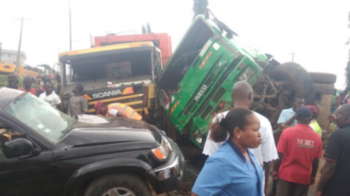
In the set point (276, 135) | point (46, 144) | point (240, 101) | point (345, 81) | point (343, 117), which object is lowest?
point (345, 81)

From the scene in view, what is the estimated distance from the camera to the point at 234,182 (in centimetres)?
159

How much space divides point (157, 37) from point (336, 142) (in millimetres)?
6587

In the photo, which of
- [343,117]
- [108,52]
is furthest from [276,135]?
[108,52]

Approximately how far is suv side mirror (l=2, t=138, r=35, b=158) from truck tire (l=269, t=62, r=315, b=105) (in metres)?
4.36

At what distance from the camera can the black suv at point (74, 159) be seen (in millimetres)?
2920

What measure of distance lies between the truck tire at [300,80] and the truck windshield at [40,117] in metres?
3.82

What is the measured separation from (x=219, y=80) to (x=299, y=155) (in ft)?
6.43

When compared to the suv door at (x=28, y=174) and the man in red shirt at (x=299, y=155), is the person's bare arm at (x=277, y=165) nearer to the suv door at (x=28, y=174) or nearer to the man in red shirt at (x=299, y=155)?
the man in red shirt at (x=299, y=155)

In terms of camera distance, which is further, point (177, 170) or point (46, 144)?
point (177, 170)

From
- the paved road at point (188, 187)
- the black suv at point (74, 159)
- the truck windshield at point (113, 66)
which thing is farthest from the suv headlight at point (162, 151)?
the truck windshield at point (113, 66)

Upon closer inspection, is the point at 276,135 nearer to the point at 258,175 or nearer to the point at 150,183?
the point at 150,183

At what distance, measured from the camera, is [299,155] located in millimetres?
3215

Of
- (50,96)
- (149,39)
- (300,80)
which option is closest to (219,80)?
(300,80)

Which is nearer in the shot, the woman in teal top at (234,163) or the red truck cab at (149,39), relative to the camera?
the woman in teal top at (234,163)
